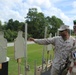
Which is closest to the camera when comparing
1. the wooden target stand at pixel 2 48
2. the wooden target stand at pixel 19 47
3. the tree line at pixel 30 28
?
the wooden target stand at pixel 2 48

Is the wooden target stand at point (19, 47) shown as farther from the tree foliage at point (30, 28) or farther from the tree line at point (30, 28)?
the tree foliage at point (30, 28)

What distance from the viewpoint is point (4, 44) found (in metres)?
4.21

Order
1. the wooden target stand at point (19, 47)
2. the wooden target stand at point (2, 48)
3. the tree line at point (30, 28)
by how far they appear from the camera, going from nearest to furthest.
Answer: the wooden target stand at point (2, 48) → the wooden target stand at point (19, 47) → the tree line at point (30, 28)

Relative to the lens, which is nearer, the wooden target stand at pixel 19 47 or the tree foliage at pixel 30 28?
the wooden target stand at pixel 19 47

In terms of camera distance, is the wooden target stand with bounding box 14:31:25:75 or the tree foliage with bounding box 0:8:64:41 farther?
the tree foliage with bounding box 0:8:64:41

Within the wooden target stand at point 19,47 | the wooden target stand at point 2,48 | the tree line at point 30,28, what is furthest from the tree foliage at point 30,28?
the wooden target stand at point 2,48

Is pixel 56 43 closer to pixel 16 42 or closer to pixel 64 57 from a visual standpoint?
pixel 64 57

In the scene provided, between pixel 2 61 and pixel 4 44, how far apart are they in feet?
1.01

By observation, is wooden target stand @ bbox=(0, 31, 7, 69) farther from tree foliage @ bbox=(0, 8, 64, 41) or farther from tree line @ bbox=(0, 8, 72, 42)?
tree foliage @ bbox=(0, 8, 64, 41)

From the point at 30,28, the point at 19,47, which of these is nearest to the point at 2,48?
the point at 19,47

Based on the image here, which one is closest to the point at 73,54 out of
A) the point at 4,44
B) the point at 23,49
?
the point at 4,44

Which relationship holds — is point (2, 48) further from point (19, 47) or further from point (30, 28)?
point (30, 28)

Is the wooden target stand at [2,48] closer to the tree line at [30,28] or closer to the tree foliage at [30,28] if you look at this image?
the tree line at [30,28]

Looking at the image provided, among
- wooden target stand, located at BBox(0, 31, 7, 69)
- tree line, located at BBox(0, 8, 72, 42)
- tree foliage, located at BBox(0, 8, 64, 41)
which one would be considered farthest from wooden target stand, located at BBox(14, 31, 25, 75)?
tree foliage, located at BBox(0, 8, 64, 41)
